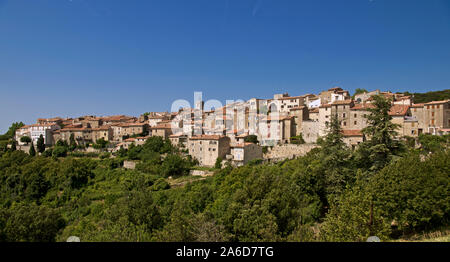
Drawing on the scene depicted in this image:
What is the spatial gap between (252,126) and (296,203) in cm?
2956

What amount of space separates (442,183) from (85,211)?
103ft

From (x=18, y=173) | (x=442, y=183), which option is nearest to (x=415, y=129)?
(x=442, y=183)

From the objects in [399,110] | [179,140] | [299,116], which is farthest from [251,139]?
[399,110]

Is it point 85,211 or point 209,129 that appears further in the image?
point 209,129

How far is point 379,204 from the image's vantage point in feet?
34.9

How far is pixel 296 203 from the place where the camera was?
1487 centimetres

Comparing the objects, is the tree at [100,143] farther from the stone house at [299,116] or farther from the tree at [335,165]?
the tree at [335,165]

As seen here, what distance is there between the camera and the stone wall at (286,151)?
34469 mm

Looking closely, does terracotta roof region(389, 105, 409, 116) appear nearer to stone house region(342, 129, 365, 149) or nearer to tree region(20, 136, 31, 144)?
stone house region(342, 129, 365, 149)

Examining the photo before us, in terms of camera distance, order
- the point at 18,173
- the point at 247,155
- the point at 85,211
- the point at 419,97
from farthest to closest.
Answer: the point at 419,97
the point at 18,173
the point at 247,155
the point at 85,211
